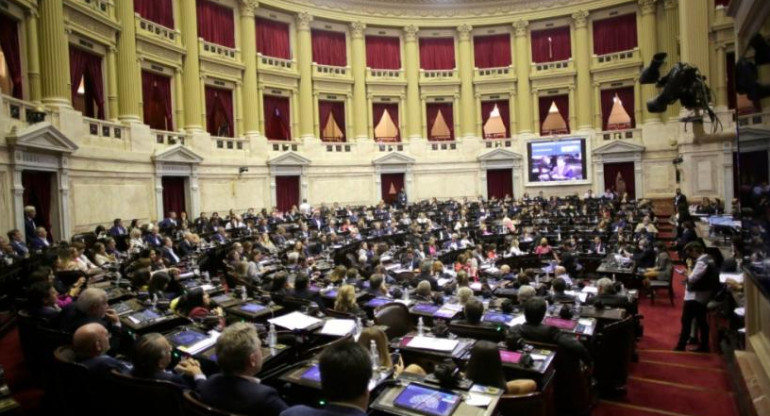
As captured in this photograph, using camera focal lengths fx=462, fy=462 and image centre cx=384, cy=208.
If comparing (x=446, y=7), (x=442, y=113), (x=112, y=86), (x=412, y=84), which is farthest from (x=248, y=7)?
(x=442, y=113)

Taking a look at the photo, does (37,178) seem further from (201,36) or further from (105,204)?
(201,36)

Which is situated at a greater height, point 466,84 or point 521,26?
point 521,26

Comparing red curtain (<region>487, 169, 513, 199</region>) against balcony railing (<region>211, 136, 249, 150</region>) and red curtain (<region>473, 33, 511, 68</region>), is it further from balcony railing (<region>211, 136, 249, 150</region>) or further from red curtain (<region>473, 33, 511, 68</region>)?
balcony railing (<region>211, 136, 249, 150</region>)

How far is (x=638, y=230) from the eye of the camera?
→ 1316 centimetres

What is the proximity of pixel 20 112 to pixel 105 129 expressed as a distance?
12.0 ft

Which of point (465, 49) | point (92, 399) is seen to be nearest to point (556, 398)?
point (92, 399)

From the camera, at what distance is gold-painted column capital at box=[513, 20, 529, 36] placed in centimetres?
2633

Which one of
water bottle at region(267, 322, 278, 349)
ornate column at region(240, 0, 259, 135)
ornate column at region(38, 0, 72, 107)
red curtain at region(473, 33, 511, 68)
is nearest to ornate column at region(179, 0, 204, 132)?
ornate column at region(240, 0, 259, 135)

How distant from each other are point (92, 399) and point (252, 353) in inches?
57.6

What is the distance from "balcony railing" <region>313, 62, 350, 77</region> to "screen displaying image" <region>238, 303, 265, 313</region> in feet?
65.8

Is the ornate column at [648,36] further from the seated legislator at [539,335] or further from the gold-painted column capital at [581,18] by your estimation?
the seated legislator at [539,335]

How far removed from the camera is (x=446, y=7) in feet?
87.5

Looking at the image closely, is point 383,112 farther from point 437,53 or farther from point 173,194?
point 173,194

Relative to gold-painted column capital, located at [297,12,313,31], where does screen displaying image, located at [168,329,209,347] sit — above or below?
below
